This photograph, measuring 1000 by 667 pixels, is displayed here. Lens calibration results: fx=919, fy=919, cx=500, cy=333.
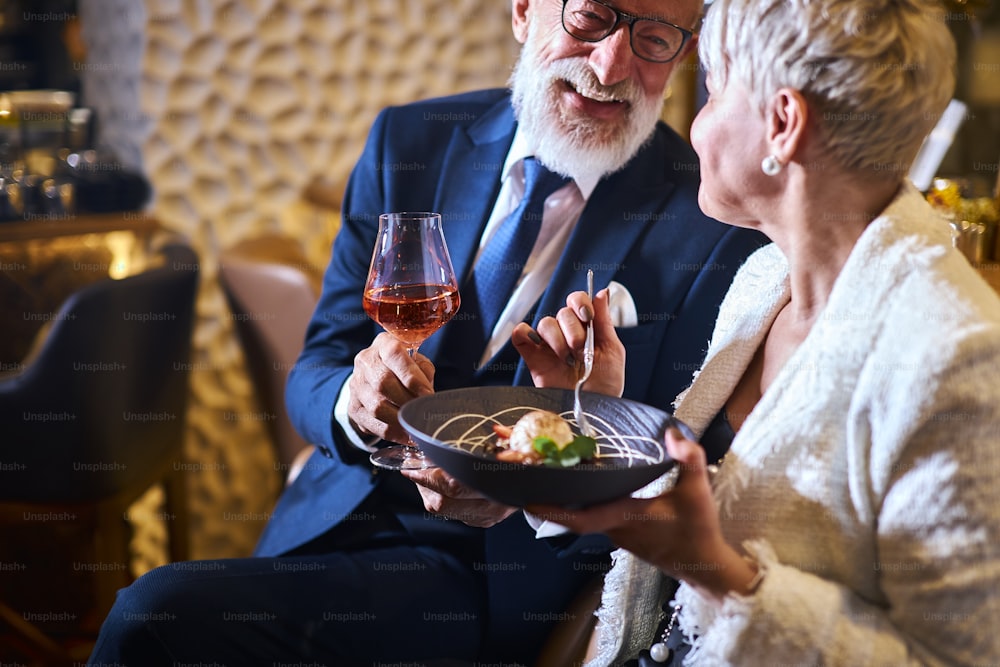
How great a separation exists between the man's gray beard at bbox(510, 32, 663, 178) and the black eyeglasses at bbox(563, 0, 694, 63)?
2.1 inches

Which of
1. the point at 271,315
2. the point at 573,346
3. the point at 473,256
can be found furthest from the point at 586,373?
the point at 271,315

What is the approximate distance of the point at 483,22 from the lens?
10.5ft

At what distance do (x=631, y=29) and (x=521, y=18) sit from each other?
33cm

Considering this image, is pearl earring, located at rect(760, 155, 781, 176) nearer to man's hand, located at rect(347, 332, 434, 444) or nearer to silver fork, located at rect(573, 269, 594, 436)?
silver fork, located at rect(573, 269, 594, 436)

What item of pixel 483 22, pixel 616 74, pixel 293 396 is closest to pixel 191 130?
pixel 483 22

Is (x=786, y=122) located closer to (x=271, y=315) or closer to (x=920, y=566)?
(x=920, y=566)

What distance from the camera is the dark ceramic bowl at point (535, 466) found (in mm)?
906

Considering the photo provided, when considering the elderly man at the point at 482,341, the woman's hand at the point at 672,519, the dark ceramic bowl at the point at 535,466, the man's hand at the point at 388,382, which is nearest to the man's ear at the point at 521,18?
the elderly man at the point at 482,341

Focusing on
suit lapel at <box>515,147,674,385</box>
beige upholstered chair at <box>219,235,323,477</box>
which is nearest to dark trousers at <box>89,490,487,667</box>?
suit lapel at <box>515,147,674,385</box>

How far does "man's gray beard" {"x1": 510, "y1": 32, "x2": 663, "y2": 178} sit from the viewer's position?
5.36 ft

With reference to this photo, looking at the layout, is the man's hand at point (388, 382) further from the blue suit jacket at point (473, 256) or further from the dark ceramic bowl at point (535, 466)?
the blue suit jacket at point (473, 256)

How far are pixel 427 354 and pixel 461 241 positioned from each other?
0.23 metres

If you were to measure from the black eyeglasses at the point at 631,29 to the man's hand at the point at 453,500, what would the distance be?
810 millimetres

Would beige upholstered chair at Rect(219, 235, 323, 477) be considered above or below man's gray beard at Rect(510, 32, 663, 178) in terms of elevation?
below
